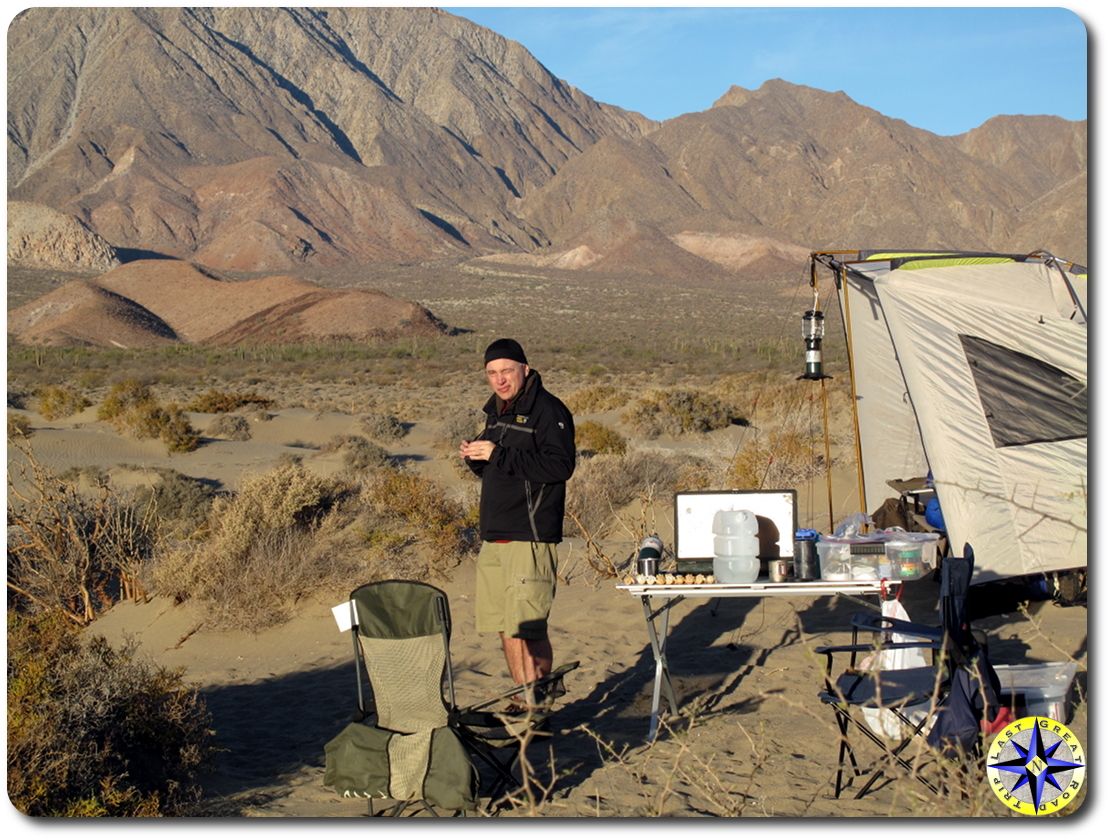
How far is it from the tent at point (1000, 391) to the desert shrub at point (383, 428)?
35.3 feet

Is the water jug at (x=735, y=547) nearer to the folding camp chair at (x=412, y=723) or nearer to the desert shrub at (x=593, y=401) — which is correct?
the folding camp chair at (x=412, y=723)

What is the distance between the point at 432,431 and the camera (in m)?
17.1

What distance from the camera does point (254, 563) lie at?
6887mm

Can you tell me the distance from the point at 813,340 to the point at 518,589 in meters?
Answer: 3.58

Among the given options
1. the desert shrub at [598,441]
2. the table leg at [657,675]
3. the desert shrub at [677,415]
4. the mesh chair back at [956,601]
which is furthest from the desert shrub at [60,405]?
the mesh chair back at [956,601]

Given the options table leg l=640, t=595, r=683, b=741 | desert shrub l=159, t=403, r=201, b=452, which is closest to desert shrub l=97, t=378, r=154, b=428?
desert shrub l=159, t=403, r=201, b=452

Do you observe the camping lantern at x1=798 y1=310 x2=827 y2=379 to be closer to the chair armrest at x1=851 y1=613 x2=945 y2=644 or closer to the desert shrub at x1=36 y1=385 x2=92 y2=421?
the chair armrest at x1=851 y1=613 x2=945 y2=644

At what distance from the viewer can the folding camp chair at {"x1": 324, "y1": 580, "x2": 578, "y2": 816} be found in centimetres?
343

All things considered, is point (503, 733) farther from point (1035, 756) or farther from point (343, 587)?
point (343, 587)

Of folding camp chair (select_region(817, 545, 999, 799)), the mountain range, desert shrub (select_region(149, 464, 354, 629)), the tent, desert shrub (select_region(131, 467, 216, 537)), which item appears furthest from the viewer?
the mountain range

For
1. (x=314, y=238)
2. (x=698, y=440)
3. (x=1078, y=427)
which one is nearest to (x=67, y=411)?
(x=698, y=440)

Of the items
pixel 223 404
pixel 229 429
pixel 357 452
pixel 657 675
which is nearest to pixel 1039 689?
pixel 657 675

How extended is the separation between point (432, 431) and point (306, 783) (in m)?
13.1

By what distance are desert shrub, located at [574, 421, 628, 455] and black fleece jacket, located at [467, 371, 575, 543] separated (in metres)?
9.04
